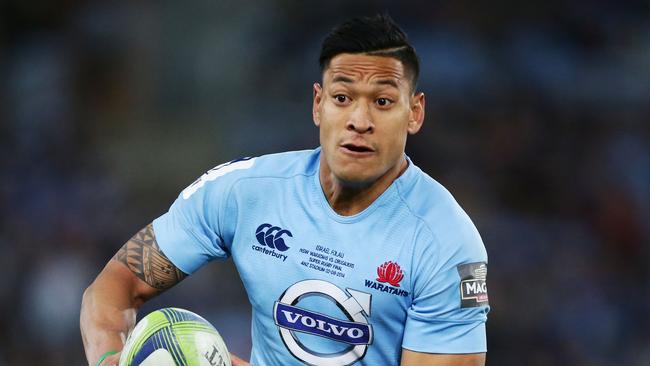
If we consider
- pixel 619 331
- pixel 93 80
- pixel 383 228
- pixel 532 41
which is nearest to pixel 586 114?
pixel 532 41

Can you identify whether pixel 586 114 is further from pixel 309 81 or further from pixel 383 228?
pixel 383 228

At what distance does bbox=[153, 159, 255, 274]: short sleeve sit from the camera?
4582mm

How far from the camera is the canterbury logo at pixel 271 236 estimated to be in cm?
450

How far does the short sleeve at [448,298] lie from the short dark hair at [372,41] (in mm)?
795

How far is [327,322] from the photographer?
4.36 meters

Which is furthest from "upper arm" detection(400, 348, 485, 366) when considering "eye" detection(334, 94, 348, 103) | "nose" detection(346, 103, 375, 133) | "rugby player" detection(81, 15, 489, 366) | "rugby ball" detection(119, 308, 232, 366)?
"eye" detection(334, 94, 348, 103)

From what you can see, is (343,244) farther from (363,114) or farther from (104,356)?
(104,356)

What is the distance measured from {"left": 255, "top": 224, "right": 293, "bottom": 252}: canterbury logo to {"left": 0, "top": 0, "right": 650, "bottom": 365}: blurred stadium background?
4.33 metres

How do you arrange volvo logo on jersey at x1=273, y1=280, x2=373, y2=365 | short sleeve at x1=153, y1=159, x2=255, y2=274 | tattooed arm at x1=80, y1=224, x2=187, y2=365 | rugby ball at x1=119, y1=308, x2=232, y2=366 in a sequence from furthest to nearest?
short sleeve at x1=153, y1=159, x2=255, y2=274, tattooed arm at x1=80, y1=224, x2=187, y2=365, volvo logo on jersey at x1=273, y1=280, x2=373, y2=365, rugby ball at x1=119, y1=308, x2=232, y2=366

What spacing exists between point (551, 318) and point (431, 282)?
5027 mm

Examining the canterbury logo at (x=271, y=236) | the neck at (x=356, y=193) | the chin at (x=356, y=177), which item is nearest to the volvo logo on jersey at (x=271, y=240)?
the canterbury logo at (x=271, y=236)

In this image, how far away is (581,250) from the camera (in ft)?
30.8

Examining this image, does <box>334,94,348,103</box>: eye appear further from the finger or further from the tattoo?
the finger

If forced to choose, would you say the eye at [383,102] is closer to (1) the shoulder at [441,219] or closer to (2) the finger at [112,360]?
(1) the shoulder at [441,219]
